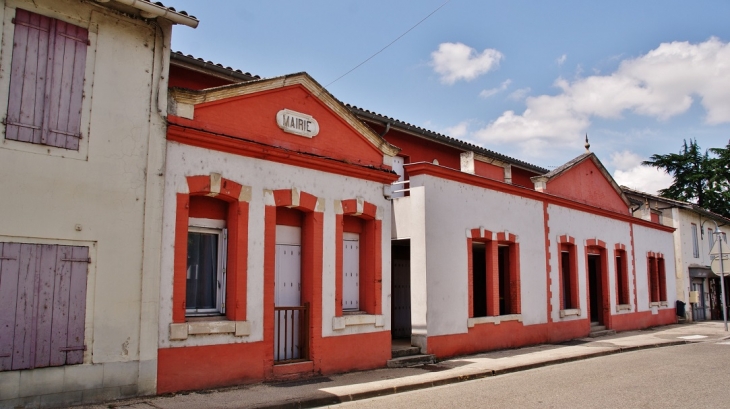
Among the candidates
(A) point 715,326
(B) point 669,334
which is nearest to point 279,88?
(B) point 669,334

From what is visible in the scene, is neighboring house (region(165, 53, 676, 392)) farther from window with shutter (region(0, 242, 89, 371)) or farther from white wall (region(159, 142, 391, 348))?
window with shutter (region(0, 242, 89, 371))

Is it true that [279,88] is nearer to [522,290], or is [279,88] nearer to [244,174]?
[244,174]

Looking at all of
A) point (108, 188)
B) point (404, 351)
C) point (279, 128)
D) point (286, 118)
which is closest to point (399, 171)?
point (404, 351)

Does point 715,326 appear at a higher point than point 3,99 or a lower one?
lower

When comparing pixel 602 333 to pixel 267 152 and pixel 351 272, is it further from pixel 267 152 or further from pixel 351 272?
pixel 267 152

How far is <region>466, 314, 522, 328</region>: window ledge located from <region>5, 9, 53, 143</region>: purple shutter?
1007cm

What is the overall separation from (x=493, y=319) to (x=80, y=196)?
34.0 feet

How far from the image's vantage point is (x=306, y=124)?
10.9 meters

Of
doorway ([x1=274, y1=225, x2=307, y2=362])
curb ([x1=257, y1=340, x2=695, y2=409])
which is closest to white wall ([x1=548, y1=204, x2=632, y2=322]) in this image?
curb ([x1=257, y1=340, x2=695, y2=409])

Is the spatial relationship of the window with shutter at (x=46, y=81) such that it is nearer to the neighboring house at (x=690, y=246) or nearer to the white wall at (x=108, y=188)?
the white wall at (x=108, y=188)

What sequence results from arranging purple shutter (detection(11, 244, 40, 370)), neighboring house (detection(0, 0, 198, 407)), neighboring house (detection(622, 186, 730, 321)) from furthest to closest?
1. neighboring house (detection(622, 186, 730, 321))
2. neighboring house (detection(0, 0, 198, 407))
3. purple shutter (detection(11, 244, 40, 370))

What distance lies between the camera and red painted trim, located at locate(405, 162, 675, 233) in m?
13.4

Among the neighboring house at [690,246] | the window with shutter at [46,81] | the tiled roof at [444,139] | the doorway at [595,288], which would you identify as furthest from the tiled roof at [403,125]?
the neighboring house at [690,246]

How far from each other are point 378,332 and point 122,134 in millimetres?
6204
